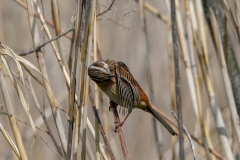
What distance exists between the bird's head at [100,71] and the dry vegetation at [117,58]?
0.09 ft

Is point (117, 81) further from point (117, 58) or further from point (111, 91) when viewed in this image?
point (117, 58)

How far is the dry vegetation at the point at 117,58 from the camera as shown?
1042 millimetres

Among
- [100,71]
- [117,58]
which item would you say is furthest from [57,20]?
[117,58]

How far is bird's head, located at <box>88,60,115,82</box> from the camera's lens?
3.82 ft

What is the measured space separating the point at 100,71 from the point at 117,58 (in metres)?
1.55

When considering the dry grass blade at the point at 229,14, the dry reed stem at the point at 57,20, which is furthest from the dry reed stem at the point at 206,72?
the dry reed stem at the point at 57,20

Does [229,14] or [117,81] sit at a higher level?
[229,14]

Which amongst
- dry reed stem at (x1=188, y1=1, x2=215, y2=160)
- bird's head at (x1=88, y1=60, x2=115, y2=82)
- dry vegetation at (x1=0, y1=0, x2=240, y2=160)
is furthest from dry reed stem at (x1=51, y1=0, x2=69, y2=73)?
dry reed stem at (x1=188, y1=1, x2=215, y2=160)

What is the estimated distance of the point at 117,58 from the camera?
2758 millimetres

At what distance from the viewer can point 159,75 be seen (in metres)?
2.99

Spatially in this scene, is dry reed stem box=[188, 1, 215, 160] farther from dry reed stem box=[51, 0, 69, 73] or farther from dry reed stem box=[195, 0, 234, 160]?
dry reed stem box=[51, 0, 69, 73]

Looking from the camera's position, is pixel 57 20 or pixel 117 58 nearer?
pixel 57 20

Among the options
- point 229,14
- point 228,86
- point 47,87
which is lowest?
point 228,86

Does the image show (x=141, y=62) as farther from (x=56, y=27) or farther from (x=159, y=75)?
(x=56, y=27)
